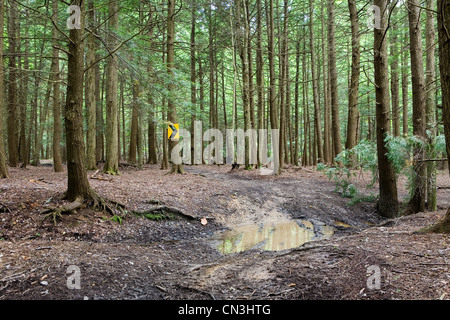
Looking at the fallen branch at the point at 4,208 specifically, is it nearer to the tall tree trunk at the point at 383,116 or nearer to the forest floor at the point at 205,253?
the forest floor at the point at 205,253

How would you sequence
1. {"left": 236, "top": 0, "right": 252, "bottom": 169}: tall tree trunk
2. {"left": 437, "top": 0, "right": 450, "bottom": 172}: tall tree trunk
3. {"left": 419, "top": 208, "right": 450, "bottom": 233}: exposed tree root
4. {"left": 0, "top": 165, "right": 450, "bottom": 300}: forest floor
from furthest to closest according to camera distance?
{"left": 236, "top": 0, "right": 252, "bottom": 169}: tall tree trunk → {"left": 419, "top": 208, "right": 450, "bottom": 233}: exposed tree root → {"left": 437, "top": 0, "right": 450, "bottom": 172}: tall tree trunk → {"left": 0, "top": 165, "right": 450, "bottom": 300}: forest floor

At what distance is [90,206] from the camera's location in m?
6.16

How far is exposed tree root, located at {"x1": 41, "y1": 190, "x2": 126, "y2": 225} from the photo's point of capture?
5555 millimetres

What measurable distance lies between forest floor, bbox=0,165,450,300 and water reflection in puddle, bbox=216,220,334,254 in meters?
0.03

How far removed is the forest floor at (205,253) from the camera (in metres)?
2.92

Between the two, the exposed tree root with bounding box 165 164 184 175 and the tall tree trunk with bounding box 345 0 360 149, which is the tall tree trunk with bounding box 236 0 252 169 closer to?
the exposed tree root with bounding box 165 164 184 175

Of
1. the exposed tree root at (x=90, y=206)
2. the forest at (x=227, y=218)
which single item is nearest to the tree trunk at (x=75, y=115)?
the forest at (x=227, y=218)

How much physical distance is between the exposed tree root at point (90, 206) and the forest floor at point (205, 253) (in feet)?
0.51

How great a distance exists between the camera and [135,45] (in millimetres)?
8234

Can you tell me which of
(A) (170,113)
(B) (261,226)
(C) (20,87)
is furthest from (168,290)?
(C) (20,87)

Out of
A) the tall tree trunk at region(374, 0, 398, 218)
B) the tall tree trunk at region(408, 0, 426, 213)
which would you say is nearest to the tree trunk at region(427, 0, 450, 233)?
the tall tree trunk at region(408, 0, 426, 213)
